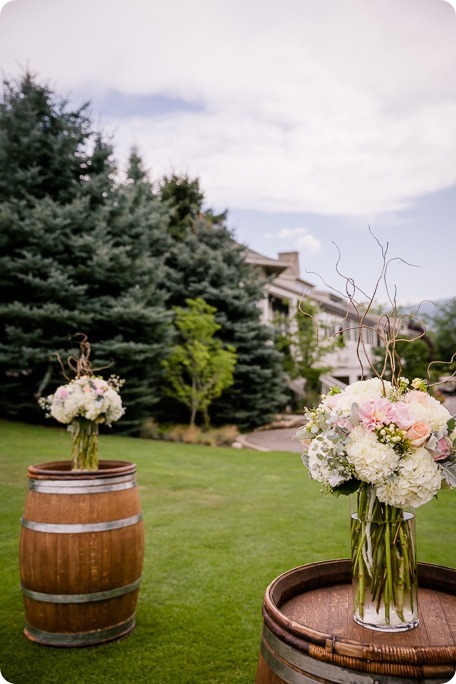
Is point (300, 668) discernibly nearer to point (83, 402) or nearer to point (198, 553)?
point (83, 402)

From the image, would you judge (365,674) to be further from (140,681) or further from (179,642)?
(179,642)

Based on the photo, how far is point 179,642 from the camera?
162 inches

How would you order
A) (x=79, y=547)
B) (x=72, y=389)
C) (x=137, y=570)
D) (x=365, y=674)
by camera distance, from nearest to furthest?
(x=365, y=674) < (x=79, y=547) < (x=137, y=570) < (x=72, y=389)

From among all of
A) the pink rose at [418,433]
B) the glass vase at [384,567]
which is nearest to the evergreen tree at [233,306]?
the glass vase at [384,567]

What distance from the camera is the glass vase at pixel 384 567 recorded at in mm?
1985

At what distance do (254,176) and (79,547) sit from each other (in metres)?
8.46

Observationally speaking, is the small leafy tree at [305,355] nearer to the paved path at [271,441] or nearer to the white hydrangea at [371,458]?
the paved path at [271,441]

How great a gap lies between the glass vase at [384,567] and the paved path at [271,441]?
12715 millimetres

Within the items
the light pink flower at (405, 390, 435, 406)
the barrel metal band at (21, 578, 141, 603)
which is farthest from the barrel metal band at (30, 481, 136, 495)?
the light pink flower at (405, 390, 435, 406)

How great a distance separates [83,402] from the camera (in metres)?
5.09

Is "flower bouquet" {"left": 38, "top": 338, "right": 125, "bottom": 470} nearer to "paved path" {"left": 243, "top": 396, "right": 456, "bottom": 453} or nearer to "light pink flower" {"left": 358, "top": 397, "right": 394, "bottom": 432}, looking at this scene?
"light pink flower" {"left": 358, "top": 397, "right": 394, "bottom": 432}

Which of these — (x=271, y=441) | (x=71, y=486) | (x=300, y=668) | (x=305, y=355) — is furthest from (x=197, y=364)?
(x=300, y=668)

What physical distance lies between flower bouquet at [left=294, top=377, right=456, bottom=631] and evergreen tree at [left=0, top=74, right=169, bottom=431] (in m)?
12.1

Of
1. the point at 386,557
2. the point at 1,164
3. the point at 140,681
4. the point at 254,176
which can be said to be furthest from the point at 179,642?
the point at 1,164
